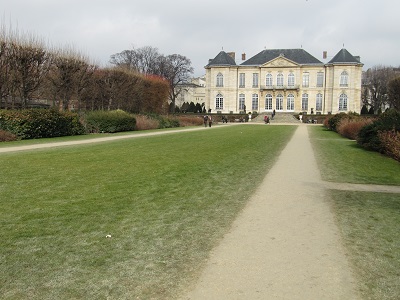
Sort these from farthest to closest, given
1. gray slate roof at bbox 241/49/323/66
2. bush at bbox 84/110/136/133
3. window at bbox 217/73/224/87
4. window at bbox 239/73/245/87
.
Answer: window at bbox 217/73/224/87 < window at bbox 239/73/245/87 < gray slate roof at bbox 241/49/323/66 < bush at bbox 84/110/136/133

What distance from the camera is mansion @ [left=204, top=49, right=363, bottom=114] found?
67562 mm

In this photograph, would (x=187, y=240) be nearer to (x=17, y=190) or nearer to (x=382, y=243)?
(x=382, y=243)

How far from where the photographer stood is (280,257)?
4.00 metres

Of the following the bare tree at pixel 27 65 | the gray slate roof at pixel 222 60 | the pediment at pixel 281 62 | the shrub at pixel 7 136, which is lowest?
the shrub at pixel 7 136

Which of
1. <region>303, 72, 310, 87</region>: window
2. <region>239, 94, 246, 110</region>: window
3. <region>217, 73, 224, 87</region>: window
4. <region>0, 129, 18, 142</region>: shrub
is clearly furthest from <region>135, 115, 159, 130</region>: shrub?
<region>303, 72, 310, 87</region>: window

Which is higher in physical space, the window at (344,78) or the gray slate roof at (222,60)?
the gray slate roof at (222,60)

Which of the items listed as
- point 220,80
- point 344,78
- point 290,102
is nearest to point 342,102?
point 344,78

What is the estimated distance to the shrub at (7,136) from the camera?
18.4 meters

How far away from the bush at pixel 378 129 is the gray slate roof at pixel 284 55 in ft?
187

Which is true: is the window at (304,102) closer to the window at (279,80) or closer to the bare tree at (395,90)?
the window at (279,80)

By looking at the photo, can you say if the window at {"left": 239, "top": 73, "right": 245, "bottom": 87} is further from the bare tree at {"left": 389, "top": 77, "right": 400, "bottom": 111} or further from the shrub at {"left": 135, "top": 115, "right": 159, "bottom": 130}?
the shrub at {"left": 135, "top": 115, "right": 159, "bottom": 130}

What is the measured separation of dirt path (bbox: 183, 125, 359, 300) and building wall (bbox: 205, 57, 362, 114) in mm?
A: 66462

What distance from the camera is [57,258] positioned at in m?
3.91

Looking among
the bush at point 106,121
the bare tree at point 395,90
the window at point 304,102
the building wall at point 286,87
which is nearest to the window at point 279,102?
the building wall at point 286,87
